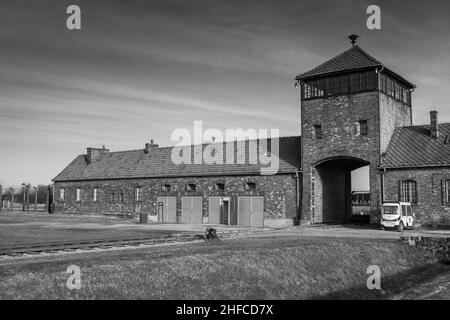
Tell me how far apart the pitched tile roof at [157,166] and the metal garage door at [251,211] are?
2096 millimetres

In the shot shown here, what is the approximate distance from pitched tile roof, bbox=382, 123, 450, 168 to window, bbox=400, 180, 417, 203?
1.16m

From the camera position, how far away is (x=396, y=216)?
92.1ft

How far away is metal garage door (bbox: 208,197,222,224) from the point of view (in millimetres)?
38188

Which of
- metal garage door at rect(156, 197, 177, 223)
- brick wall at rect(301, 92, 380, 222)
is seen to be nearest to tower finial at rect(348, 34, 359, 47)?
brick wall at rect(301, 92, 380, 222)

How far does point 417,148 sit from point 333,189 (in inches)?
283

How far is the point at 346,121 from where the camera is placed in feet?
107

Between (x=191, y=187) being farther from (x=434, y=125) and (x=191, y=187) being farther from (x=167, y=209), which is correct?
(x=434, y=125)

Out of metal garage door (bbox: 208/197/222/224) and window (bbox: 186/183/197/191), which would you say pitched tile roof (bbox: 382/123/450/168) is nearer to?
metal garage door (bbox: 208/197/222/224)

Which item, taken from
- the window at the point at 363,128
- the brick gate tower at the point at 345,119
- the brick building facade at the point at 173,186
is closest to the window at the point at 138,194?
the brick building facade at the point at 173,186

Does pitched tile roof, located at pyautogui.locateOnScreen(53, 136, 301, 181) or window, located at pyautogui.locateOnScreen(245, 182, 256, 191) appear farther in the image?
pitched tile roof, located at pyautogui.locateOnScreen(53, 136, 301, 181)

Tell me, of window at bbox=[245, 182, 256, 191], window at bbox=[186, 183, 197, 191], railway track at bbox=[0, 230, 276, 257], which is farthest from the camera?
window at bbox=[186, 183, 197, 191]

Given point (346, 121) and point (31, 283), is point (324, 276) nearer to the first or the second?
point (31, 283)

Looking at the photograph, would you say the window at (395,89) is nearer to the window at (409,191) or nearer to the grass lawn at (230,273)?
the window at (409,191)
